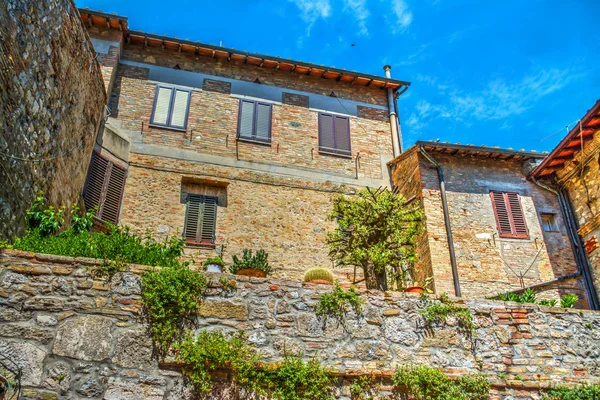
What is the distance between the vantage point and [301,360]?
6199 mm

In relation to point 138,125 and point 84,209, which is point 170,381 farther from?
point 138,125

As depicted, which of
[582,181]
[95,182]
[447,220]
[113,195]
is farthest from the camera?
[582,181]

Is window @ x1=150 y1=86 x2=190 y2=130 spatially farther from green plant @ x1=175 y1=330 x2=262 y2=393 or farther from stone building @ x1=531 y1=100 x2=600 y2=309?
stone building @ x1=531 y1=100 x2=600 y2=309

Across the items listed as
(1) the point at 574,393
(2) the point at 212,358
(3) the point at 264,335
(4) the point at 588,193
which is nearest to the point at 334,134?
(4) the point at 588,193

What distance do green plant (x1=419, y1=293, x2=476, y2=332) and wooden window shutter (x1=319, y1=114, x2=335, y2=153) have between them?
745 cm

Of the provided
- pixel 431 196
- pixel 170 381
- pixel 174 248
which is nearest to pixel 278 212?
pixel 431 196

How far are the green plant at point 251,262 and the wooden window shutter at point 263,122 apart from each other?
3692 millimetres

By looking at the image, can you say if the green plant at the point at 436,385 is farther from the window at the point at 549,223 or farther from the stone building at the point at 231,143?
the window at the point at 549,223

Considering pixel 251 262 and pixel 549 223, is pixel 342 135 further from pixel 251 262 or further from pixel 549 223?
pixel 549 223

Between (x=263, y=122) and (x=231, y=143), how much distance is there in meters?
1.21

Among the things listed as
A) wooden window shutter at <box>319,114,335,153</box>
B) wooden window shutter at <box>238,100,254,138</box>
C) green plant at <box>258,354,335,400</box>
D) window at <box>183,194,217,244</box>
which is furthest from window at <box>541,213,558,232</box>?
green plant at <box>258,354,335,400</box>

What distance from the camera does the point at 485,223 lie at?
42.6 ft

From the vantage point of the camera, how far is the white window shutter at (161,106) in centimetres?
1319

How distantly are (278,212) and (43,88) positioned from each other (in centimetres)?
620
